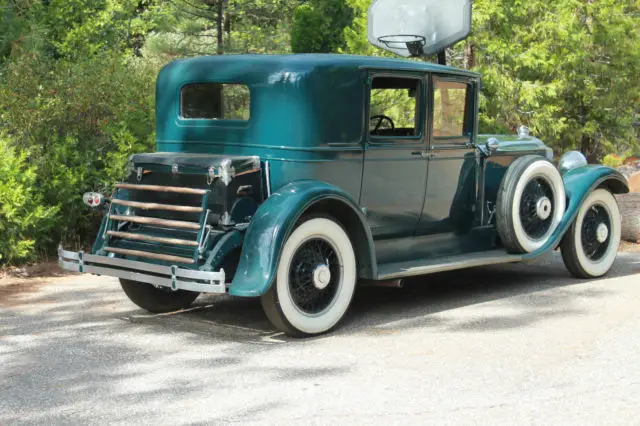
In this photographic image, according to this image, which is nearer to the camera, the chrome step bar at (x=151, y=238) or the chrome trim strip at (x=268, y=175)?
the chrome step bar at (x=151, y=238)

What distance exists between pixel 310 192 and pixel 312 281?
602mm

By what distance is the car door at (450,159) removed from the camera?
7188 mm

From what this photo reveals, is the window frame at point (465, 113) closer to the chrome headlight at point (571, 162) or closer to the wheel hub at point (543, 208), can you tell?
the wheel hub at point (543, 208)

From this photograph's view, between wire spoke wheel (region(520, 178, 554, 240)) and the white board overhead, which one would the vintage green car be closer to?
wire spoke wheel (region(520, 178, 554, 240))

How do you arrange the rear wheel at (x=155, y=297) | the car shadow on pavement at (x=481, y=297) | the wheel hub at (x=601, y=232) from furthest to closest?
the wheel hub at (x=601, y=232) → the rear wheel at (x=155, y=297) → the car shadow on pavement at (x=481, y=297)

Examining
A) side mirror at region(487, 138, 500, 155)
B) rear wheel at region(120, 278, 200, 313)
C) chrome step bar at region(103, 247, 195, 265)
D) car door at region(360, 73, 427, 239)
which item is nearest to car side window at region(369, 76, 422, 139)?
car door at region(360, 73, 427, 239)

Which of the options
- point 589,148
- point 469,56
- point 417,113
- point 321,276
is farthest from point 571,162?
point 589,148

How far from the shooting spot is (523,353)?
5707 mm

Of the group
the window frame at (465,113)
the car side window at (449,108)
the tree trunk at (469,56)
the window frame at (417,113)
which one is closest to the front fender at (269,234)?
the window frame at (417,113)

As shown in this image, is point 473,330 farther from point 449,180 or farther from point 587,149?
point 587,149

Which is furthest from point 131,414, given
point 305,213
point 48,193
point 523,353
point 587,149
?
point 587,149

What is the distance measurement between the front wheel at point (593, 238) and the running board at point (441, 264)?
814mm

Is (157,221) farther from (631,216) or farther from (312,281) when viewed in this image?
(631,216)

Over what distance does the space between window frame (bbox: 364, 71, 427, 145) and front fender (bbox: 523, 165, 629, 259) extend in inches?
55.7
